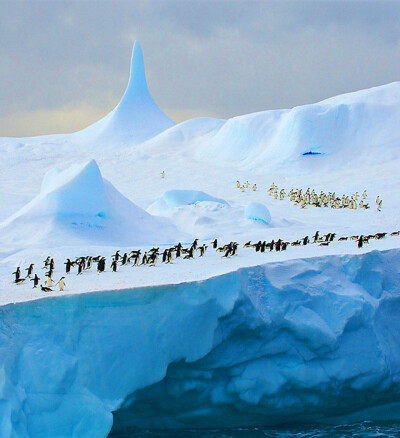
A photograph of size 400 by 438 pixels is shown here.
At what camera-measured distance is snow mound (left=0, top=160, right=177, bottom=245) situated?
1570 cm

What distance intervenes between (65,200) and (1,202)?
833 centimetres

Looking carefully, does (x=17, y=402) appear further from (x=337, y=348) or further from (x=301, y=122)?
(x=301, y=122)

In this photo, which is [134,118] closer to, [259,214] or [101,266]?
[259,214]

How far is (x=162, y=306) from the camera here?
8.54 meters

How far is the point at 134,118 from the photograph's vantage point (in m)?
44.6

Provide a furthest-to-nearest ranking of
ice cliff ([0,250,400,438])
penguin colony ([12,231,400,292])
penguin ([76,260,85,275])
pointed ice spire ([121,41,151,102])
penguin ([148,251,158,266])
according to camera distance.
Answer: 1. pointed ice spire ([121,41,151,102])
2. penguin ([148,251,158,266])
3. penguin colony ([12,231,400,292])
4. penguin ([76,260,85,275])
5. ice cliff ([0,250,400,438])

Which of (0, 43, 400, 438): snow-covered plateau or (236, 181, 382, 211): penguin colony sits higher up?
(0, 43, 400, 438): snow-covered plateau

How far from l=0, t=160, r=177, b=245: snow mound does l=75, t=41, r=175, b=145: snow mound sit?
25100 millimetres

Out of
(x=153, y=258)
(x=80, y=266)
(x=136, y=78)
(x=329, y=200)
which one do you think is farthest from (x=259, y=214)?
(x=136, y=78)

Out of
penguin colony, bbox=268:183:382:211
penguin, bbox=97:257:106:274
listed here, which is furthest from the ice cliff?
penguin colony, bbox=268:183:382:211

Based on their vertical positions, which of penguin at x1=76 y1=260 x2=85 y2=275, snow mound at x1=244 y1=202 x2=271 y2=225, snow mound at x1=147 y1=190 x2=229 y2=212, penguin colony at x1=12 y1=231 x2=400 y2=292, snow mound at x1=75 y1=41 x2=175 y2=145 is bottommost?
snow mound at x1=75 y1=41 x2=175 y2=145

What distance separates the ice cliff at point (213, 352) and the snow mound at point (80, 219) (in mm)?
6778

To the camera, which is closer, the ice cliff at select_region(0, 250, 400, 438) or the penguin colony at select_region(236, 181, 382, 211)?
the ice cliff at select_region(0, 250, 400, 438)

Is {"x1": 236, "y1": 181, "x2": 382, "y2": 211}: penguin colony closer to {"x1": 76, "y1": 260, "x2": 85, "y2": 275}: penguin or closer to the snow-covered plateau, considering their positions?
the snow-covered plateau
